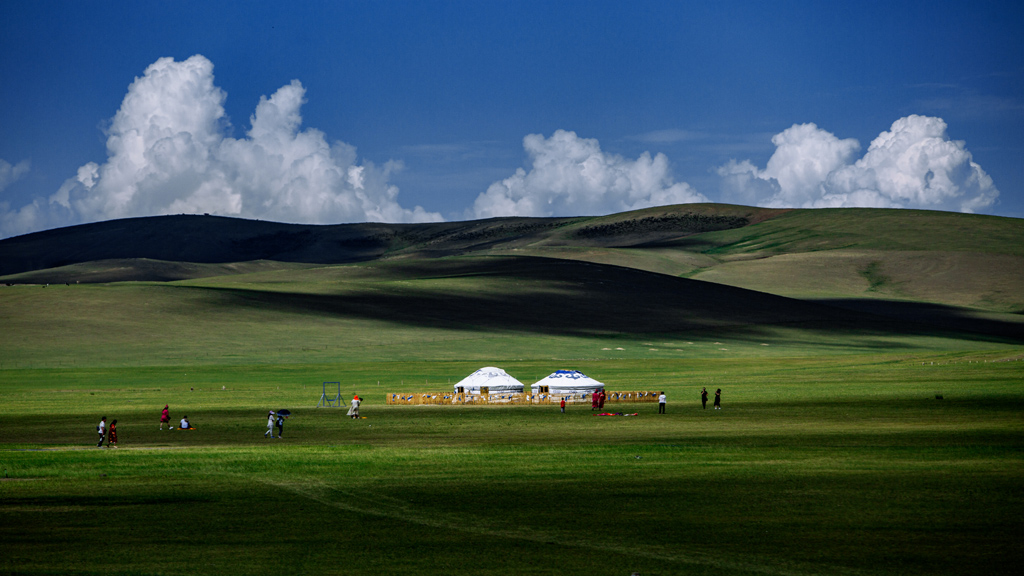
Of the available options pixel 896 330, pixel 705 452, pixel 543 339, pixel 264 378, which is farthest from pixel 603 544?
pixel 896 330

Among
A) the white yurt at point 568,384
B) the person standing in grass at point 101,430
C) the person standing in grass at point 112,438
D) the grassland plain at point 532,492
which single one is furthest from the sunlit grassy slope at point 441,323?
the person standing in grass at point 101,430

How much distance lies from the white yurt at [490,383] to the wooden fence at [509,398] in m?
1.04

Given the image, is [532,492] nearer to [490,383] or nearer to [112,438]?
[112,438]

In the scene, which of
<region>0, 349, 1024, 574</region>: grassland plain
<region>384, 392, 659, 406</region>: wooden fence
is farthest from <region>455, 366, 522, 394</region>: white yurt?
<region>0, 349, 1024, 574</region>: grassland plain

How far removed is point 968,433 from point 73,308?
348 feet

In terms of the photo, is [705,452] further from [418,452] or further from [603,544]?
[603,544]

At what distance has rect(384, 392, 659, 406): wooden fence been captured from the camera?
6253cm

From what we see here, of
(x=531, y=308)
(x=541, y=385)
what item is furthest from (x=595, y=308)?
(x=541, y=385)

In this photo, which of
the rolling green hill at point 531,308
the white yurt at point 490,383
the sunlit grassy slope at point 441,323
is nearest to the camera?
the white yurt at point 490,383

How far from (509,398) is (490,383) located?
194cm

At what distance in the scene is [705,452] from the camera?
32.4 meters

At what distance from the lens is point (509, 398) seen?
67.0 m

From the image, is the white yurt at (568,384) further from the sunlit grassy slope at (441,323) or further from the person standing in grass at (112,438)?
the sunlit grassy slope at (441,323)

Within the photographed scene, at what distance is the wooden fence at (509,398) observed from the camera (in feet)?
205
